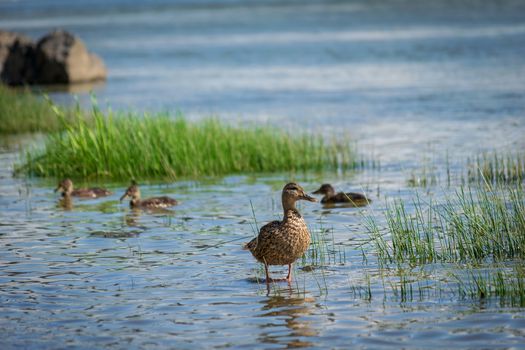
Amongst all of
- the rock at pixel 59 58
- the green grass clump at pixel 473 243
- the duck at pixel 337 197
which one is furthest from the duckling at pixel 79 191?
the rock at pixel 59 58

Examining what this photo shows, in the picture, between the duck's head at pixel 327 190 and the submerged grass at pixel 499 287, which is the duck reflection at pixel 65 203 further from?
the submerged grass at pixel 499 287

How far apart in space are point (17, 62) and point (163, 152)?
2677 cm

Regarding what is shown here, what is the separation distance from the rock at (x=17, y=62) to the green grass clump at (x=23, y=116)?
50.7ft

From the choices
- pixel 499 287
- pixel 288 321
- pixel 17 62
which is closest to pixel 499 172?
pixel 499 287

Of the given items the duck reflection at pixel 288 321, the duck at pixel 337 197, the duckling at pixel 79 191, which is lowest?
the duck reflection at pixel 288 321

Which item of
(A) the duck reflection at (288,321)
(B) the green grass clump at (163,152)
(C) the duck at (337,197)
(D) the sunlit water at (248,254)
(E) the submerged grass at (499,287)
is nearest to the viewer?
(A) the duck reflection at (288,321)

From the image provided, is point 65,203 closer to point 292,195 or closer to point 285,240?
point 292,195

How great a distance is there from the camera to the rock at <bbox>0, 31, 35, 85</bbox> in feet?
147

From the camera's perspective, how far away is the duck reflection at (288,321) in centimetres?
932

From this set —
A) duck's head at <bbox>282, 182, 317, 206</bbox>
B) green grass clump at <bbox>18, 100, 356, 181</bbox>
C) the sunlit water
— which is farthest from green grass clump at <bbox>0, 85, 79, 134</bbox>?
duck's head at <bbox>282, 182, 317, 206</bbox>

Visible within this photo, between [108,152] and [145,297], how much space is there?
368 inches

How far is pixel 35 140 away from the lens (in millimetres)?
26391

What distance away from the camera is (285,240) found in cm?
1125

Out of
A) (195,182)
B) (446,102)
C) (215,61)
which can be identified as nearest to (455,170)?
(195,182)
